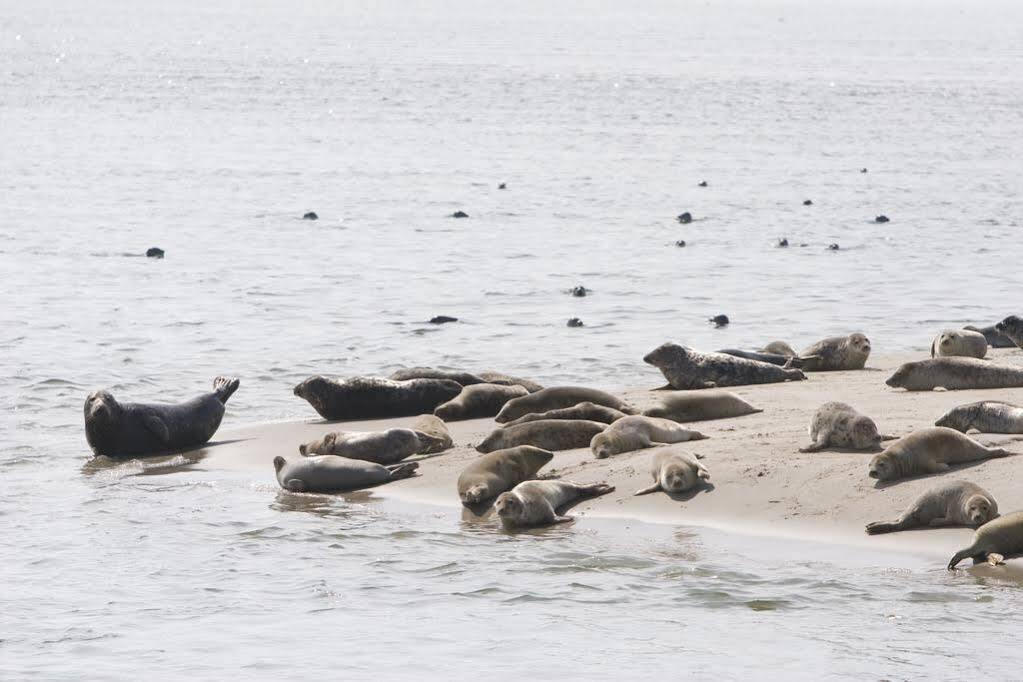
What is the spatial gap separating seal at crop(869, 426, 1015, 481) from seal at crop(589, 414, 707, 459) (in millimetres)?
1654

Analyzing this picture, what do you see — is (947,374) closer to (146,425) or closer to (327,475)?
(327,475)

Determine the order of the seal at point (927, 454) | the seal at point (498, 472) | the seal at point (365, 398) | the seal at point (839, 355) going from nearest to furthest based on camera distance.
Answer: the seal at point (927, 454), the seal at point (498, 472), the seal at point (365, 398), the seal at point (839, 355)

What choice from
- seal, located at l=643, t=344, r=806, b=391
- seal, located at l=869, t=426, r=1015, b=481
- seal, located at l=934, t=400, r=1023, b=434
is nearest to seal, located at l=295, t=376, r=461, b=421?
seal, located at l=643, t=344, r=806, b=391

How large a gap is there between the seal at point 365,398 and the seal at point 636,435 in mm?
2226

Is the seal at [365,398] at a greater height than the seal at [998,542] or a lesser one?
lesser

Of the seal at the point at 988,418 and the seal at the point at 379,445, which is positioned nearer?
the seal at the point at 988,418

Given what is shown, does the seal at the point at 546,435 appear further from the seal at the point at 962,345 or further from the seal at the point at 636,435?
the seal at the point at 962,345

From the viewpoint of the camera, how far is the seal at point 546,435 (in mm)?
9977

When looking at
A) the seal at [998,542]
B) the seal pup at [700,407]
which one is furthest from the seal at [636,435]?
the seal at [998,542]

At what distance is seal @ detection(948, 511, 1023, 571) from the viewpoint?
7422mm

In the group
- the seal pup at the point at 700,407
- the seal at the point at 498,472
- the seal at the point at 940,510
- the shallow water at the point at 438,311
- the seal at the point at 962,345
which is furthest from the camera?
the seal at the point at 962,345

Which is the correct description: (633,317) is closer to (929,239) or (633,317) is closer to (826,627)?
(929,239)

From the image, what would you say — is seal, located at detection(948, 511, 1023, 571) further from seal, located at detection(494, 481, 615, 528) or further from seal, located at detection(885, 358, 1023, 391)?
seal, located at detection(885, 358, 1023, 391)

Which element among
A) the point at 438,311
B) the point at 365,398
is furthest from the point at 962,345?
the point at 438,311
